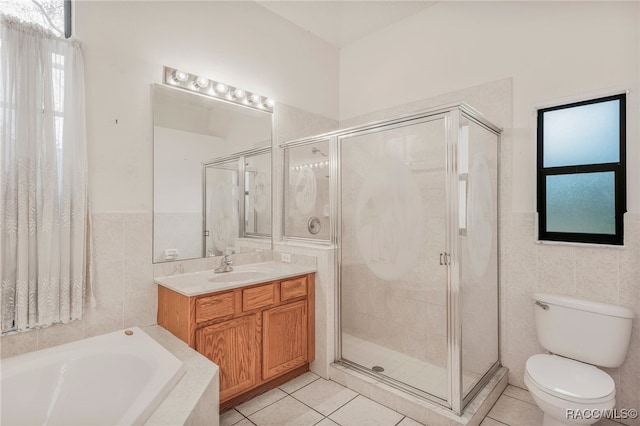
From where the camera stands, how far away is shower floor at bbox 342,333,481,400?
6.73 ft

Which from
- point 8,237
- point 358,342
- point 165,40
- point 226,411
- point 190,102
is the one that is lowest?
point 226,411

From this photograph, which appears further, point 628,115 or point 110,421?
point 628,115

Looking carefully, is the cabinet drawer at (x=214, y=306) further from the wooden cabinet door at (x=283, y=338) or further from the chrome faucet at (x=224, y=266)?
the chrome faucet at (x=224, y=266)

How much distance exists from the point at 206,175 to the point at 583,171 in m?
2.64

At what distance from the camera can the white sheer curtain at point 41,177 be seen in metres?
1.65

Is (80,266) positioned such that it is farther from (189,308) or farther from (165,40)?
(165,40)

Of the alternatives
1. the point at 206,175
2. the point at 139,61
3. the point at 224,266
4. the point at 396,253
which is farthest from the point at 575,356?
the point at 139,61

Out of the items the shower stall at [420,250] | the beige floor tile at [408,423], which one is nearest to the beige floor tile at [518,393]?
the shower stall at [420,250]

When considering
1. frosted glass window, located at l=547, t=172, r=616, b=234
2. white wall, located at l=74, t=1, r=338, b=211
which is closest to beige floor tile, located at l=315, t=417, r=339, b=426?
white wall, located at l=74, t=1, r=338, b=211

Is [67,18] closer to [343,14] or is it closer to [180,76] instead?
[180,76]

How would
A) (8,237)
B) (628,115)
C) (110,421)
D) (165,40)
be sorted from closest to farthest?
(110,421), (8,237), (628,115), (165,40)

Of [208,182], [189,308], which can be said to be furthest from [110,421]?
[208,182]

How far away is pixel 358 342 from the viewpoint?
2553 millimetres

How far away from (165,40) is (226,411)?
258cm
